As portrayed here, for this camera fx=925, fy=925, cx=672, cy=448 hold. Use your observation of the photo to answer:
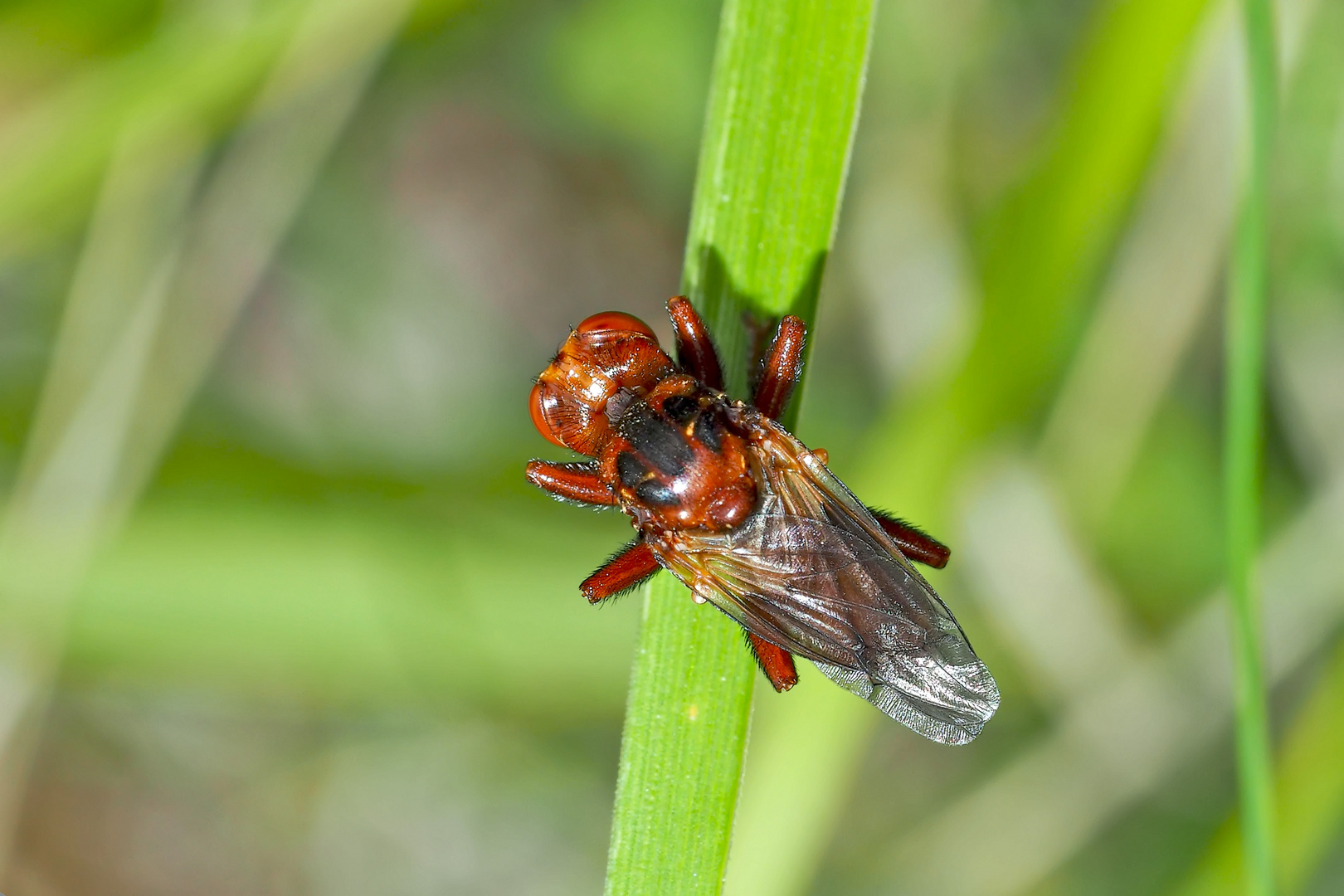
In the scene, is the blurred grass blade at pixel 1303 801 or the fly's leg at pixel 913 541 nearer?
the fly's leg at pixel 913 541

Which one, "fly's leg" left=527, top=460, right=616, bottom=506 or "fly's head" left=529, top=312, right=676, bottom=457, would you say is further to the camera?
"fly's leg" left=527, top=460, right=616, bottom=506

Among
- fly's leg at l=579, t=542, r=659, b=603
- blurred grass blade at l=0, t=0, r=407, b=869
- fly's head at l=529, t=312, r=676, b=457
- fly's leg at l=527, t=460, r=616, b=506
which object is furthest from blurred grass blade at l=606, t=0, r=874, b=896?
blurred grass blade at l=0, t=0, r=407, b=869

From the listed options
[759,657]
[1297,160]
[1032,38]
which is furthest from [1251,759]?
[1032,38]

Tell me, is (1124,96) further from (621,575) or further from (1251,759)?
(621,575)

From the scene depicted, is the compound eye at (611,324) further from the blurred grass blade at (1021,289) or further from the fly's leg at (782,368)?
the blurred grass blade at (1021,289)

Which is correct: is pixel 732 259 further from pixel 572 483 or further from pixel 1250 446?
pixel 1250 446

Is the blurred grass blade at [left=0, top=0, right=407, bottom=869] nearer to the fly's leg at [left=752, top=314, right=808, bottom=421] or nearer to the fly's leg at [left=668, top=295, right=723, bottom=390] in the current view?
the fly's leg at [left=668, top=295, right=723, bottom=390]

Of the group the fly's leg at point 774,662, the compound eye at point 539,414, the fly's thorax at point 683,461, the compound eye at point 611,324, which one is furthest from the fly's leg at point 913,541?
the compound eye at point 539,414
